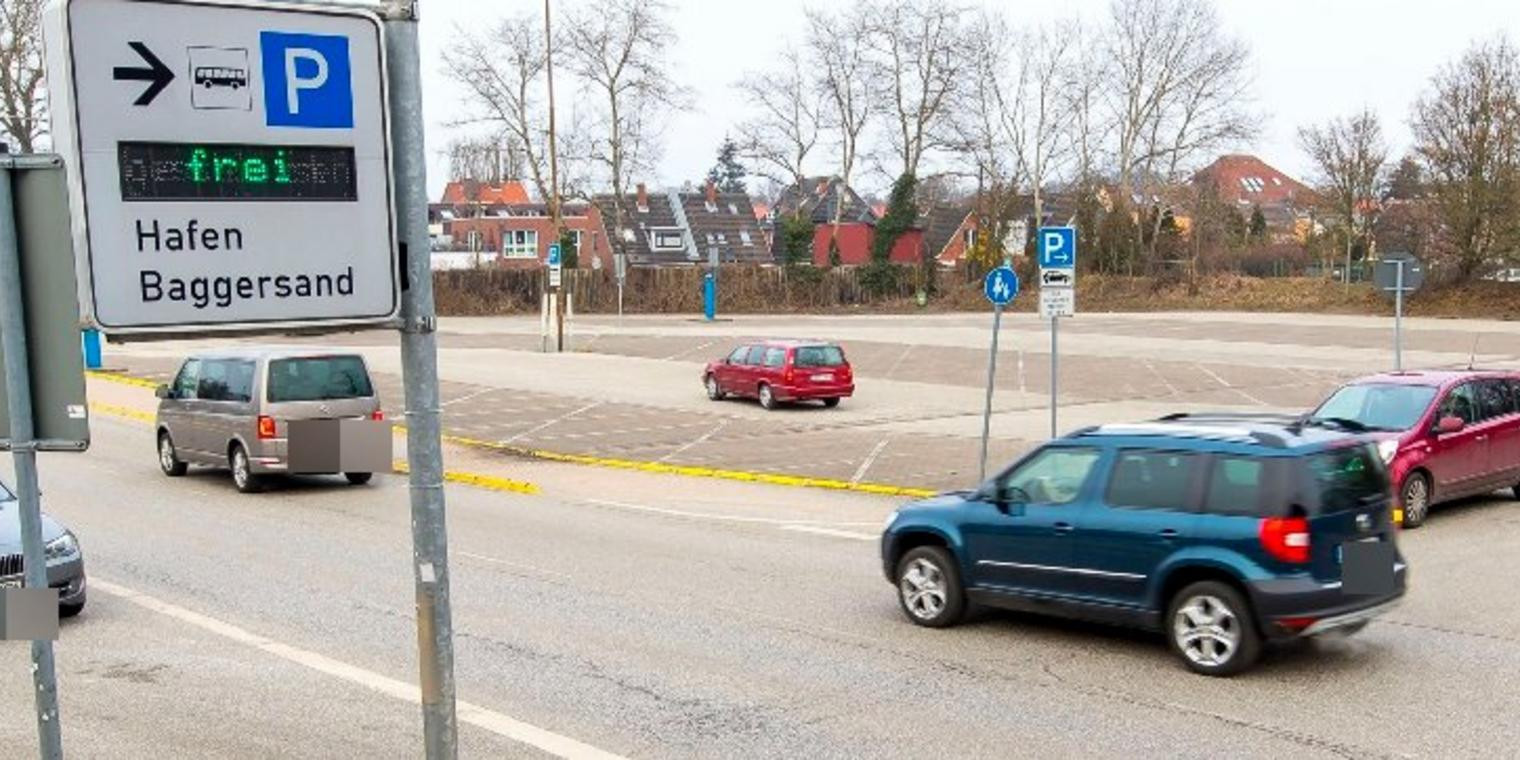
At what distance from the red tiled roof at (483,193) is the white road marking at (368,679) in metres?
112

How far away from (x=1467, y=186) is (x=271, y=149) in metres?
53.8

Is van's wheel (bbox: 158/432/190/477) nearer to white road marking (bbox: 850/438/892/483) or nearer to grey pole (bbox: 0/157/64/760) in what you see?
white road marking (bbox: 850/438/892/483)

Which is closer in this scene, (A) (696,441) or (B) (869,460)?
(B) (869,460)

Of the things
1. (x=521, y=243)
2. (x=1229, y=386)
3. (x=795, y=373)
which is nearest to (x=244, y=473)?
(x=795, y=373)

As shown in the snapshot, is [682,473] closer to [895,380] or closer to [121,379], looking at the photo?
[895,380]

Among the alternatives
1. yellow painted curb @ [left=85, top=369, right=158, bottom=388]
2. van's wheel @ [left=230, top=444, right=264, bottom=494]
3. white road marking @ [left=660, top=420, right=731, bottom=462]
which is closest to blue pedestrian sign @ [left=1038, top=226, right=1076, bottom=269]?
white road marking @ [left=660, top=420, right=731, bottom=462]

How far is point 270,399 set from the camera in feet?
61.1

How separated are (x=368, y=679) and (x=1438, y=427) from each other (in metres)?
11.7

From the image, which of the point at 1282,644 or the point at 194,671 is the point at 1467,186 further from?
the point at 194,671

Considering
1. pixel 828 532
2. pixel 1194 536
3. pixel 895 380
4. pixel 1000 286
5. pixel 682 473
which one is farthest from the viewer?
pixel 895 380

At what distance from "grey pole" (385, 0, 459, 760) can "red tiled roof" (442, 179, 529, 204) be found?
120 metres

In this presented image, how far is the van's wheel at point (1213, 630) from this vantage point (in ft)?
30.0

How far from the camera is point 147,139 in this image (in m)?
3.48

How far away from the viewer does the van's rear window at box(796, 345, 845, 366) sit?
2928cm
